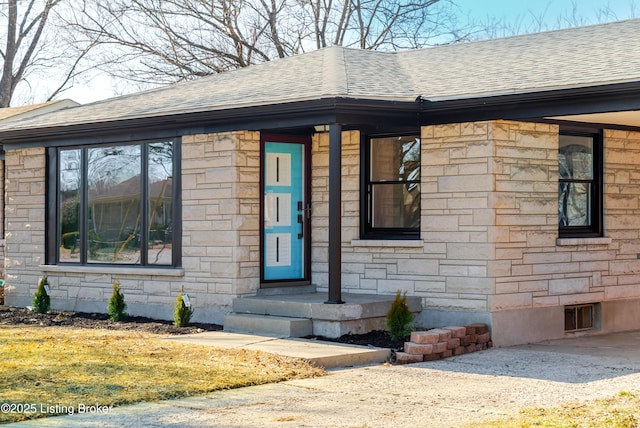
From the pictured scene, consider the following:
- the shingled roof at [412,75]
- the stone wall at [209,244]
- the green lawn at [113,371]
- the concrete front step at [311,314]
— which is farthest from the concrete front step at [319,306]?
the shingled roof at [412,75]

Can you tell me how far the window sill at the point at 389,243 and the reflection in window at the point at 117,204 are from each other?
285cm

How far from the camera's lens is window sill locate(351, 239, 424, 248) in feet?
38.9

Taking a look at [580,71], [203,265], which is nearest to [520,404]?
[580,71]

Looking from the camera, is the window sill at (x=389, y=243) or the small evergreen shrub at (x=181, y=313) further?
the small evergreen shrub at (x=181, y=313)

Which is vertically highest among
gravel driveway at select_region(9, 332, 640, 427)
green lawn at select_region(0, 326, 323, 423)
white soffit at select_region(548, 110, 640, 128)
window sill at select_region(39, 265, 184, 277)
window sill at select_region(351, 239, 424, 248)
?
white soffit at select_region(548, 110, 640, 128)

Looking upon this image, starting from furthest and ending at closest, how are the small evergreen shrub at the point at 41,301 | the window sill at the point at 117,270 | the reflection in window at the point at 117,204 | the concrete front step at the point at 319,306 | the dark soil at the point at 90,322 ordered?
the small evergreen shrub at the point at 41,301 → the reflection in window at the point at 117,204 → the window sill at the point at 117,270 → the dark soil at the point at 90,322 → the concrete front step at the point at 319,306

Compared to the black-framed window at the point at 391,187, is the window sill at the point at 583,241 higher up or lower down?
lower down

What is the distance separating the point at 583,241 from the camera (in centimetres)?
1210

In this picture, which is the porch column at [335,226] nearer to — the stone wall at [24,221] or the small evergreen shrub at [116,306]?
the small evergreen shrub at [116,306]

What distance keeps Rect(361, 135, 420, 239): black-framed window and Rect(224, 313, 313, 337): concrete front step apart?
203cm

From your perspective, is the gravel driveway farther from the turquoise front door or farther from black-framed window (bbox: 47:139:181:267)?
black-framed window (bbox: 47:139:181:267)

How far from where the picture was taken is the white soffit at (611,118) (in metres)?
11.5

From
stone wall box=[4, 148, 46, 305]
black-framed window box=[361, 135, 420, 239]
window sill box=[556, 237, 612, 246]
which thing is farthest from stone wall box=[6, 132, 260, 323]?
window sill box=[556, 237, 612, 246]

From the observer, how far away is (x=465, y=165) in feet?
37.6
